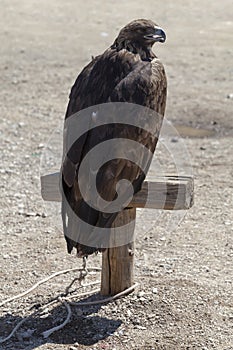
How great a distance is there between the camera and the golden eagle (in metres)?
4.98

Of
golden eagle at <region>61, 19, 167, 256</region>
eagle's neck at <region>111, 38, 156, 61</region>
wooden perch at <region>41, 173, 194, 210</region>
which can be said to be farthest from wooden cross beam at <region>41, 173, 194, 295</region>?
eagle's neck at <region>111, 38, 156, 61</region>

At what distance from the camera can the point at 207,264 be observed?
20.7 ft

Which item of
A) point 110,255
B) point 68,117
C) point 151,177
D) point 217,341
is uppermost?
point 68,117

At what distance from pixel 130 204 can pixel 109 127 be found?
1.99 ft

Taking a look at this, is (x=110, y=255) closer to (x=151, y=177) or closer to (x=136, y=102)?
(x=151, y=177)

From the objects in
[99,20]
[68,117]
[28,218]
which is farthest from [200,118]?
[99,20]

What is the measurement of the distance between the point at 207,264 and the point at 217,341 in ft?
4.07

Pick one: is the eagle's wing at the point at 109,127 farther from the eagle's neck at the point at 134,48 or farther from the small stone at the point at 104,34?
the small stone at the point at 104,34

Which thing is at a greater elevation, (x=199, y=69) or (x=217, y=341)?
(x=199, y=69)

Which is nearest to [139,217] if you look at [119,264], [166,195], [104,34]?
[119,264]

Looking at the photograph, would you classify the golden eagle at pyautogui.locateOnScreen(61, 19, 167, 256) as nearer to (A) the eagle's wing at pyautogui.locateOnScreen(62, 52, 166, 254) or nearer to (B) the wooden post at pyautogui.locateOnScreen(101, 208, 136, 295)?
(A) the eagle's wing at pyautogui.locateOnScreen(62, 52, 166, 254)

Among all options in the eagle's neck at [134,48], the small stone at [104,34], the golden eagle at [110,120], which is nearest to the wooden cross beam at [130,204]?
the golden eagle at [110,120]

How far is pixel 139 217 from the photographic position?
7309 millimetres

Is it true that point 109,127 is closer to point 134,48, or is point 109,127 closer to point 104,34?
point 134,48
